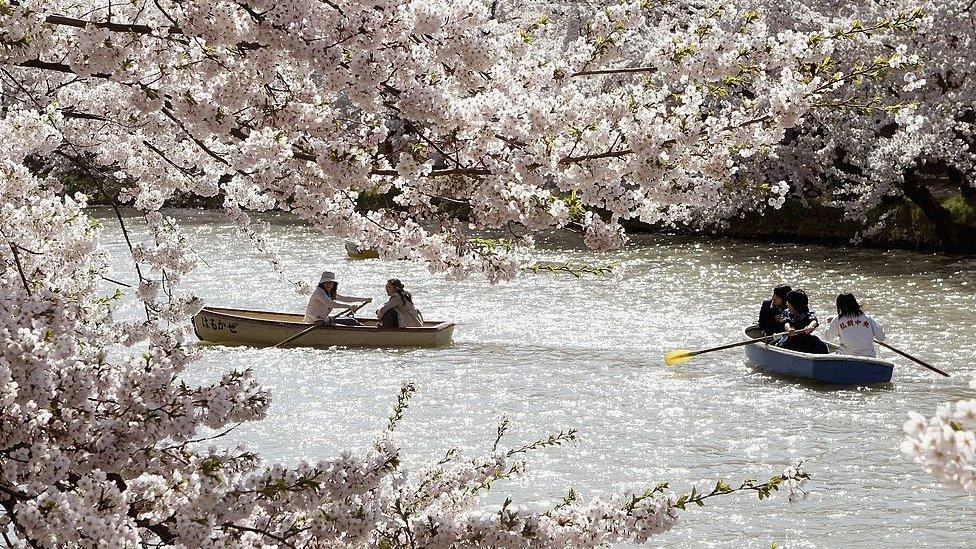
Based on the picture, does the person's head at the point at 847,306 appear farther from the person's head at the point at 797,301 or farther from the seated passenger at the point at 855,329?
the person's head at the point at 797,301

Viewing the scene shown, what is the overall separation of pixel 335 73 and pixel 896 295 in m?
20.6

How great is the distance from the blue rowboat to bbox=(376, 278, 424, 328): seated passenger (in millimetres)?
5667

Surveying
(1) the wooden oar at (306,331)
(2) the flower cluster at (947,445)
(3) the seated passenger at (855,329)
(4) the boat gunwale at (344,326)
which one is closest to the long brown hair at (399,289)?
(4) the boat gunwale at (344,326)

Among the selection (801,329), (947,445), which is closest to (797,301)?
(801,329)

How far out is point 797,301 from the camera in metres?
16.4

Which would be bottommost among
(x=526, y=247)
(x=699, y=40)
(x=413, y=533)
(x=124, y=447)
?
(x=413, y=533)

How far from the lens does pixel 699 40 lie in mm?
5426

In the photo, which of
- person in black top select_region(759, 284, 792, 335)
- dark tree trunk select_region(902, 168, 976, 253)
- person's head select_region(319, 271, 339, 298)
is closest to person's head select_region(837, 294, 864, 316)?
person in black top select_region(759, 284, 792, 335)

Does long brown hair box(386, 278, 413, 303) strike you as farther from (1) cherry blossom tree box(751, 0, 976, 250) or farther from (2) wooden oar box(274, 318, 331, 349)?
(1) cherry blossom tree box(751, 0, 976, 250)

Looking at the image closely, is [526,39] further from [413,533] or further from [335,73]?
[413,533]

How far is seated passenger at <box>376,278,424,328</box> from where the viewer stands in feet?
63.7

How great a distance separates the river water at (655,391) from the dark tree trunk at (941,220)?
0.73m

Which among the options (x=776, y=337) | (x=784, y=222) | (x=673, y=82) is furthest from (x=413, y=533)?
(x=784, y=222)

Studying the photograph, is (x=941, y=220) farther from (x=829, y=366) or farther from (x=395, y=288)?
(x=395, y=288)
